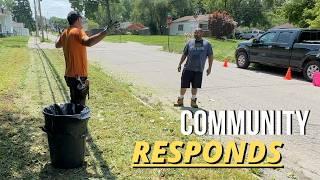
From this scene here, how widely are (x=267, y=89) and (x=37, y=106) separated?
6.19 metres

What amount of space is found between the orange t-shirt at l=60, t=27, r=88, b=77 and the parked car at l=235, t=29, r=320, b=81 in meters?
9.52

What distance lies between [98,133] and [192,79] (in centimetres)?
303

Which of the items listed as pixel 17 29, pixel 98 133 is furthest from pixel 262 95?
pixel 17 29

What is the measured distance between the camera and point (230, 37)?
5759 cm

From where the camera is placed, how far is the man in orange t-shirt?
218 inches

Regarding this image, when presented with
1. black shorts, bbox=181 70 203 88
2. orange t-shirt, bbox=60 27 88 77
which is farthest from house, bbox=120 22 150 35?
orange t-shirt, bbox=60 27 88 77

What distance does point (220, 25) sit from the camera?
52.0 meters

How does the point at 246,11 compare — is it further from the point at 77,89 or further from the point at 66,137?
the point at 66,137

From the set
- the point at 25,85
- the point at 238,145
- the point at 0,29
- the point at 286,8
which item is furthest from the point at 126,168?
the point at 0,29

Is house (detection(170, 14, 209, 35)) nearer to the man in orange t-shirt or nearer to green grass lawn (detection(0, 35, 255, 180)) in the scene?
green grass lawn (detection(0, 35, 255, 180))

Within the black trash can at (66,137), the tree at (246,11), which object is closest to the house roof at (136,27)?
the tree at (246,11)

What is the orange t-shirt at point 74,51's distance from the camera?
5.52 metres

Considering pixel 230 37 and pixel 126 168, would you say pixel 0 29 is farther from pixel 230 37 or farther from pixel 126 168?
pixel 126 168

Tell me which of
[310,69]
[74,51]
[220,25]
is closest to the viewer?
[74,51]
